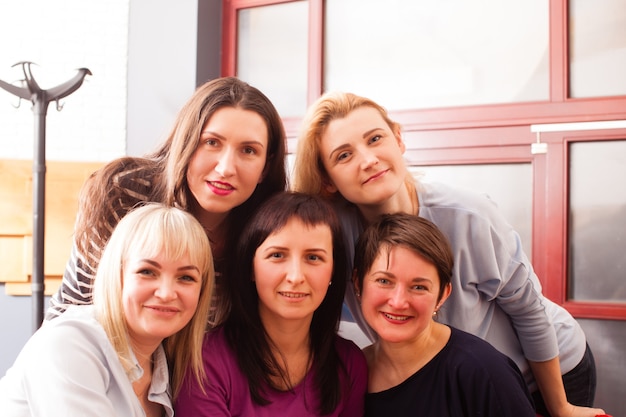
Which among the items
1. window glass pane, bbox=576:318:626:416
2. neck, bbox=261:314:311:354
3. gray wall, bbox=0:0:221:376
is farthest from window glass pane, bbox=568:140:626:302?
gray wall, bbox=0:0:221:376

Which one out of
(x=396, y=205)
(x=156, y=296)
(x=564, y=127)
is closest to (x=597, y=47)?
(x=564, y=127)

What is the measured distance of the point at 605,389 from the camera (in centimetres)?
309

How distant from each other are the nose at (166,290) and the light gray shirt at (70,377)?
14cm

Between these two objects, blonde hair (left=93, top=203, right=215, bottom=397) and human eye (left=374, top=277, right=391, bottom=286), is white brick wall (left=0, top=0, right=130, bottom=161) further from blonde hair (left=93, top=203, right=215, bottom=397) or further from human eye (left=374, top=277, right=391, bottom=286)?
human eye (left=374, top=277, right=391, bottom=286)

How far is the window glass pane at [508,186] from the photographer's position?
10.7 feet

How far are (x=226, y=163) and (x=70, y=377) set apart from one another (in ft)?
2.12

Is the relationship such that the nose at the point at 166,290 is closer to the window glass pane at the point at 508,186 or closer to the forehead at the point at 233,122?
the forehead at the point at 233,122

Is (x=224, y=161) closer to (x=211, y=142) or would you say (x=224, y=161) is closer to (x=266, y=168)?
(x=211, y=142)

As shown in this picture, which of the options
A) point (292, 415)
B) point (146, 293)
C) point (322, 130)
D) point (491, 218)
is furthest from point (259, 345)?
point (491, 218)

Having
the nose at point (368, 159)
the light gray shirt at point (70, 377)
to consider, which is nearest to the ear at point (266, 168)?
the nose at point (368, 159)

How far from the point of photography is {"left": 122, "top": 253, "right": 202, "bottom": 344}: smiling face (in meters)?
1.42

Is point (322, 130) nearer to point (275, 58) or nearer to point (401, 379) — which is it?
point (401, 379)

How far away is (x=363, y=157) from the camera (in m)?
1.71

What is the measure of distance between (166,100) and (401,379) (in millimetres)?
2661
